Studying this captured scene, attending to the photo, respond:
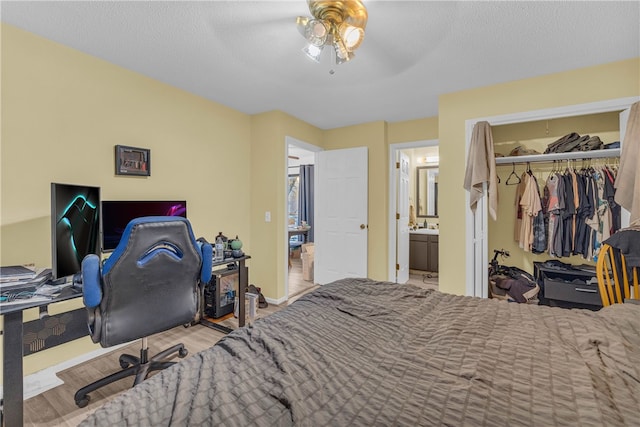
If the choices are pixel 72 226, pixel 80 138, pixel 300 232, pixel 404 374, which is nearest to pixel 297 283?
pixel 300 232

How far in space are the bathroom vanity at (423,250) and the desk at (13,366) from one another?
16.2 ft

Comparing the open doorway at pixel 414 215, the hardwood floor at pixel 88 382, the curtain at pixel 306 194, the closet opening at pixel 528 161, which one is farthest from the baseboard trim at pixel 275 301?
the curtain at pixel 306 194

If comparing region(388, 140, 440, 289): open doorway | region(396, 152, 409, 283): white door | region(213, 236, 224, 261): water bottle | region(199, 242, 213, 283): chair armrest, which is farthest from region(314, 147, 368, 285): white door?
region(199, 242, 213, 283): chair armrest

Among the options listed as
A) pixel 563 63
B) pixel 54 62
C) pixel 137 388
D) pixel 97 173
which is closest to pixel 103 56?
pixel 54 62

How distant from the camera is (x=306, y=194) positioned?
714cm

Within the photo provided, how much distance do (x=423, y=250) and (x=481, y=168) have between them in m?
2.72

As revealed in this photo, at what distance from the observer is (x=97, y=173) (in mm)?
2438

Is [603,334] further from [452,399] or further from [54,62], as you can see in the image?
[54,62]

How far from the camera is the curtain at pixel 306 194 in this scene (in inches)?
280

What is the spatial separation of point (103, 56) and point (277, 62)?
1384mm

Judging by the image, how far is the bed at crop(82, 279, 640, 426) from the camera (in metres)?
0.75

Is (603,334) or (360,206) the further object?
(360,206)

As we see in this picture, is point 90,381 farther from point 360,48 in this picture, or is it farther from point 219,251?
point 360,48

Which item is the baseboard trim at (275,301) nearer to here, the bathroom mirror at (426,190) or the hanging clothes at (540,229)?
the hanging clothes at (540,229)
